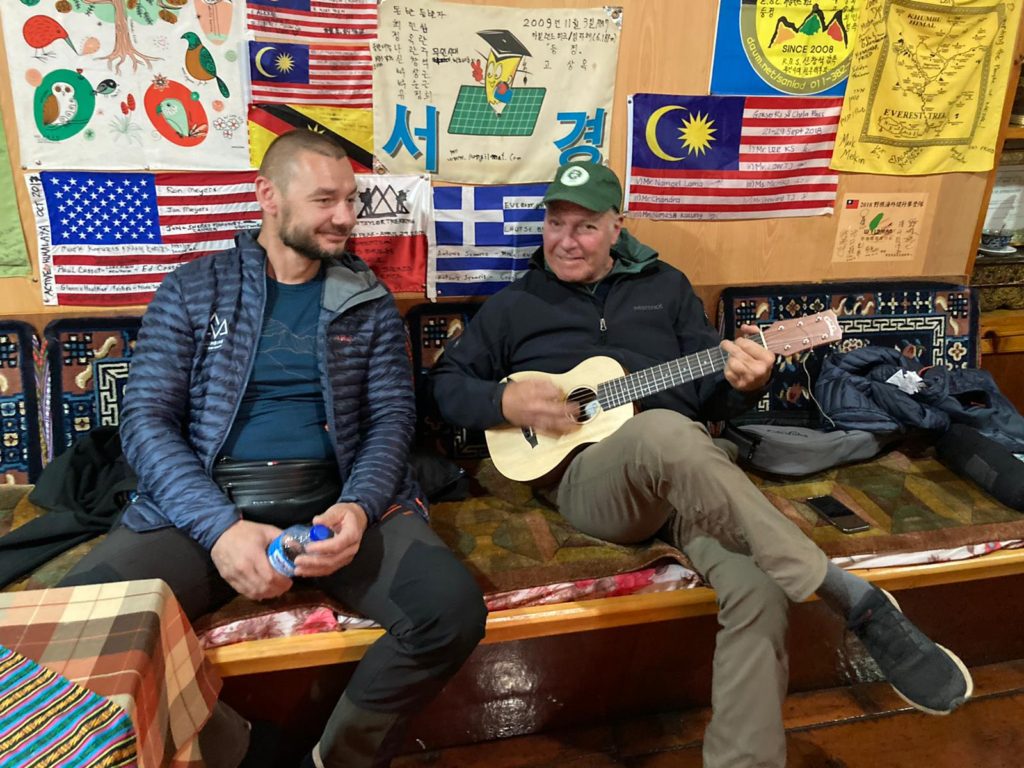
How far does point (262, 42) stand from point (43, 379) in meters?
1.14

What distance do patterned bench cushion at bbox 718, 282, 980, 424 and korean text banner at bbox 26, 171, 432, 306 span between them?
1268 millimetres

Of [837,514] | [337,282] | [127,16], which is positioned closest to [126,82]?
[127,16]

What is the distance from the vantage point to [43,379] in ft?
6.81

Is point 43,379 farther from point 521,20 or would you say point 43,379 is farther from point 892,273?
point 892,273

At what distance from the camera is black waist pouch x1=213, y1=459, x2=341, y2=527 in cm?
164

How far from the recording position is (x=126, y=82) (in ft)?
6.46

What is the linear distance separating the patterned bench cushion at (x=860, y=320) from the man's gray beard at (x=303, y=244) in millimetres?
1414

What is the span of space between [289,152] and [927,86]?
2150mm

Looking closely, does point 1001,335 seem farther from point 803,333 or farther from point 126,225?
point 126,225

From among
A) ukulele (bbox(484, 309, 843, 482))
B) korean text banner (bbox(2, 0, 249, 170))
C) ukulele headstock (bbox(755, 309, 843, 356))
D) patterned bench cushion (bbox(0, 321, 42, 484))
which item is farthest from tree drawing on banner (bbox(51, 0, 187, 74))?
ukulele headstock (bbox(755, 309, 843, 356))

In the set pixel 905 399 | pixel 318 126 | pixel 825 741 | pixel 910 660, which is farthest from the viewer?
pixel 905 399

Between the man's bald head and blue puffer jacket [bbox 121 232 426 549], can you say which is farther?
the man's bald head

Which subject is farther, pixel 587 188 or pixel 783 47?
pixel 783 47

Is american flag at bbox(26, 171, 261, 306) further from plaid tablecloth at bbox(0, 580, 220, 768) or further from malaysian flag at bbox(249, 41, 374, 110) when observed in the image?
plaid tablecloth at bbox(0, 580, 220, 768)
